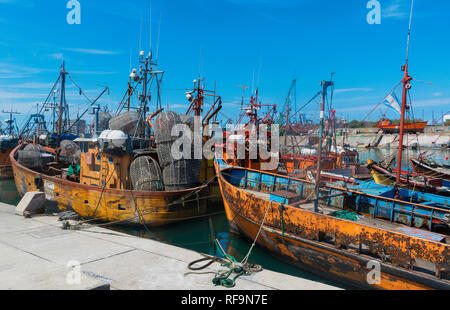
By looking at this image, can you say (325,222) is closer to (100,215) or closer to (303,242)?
(303,242)

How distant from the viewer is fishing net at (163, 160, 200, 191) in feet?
48.1

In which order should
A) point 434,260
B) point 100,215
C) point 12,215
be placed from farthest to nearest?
1. point 100,215
2. point 12,215
3. point 434,260

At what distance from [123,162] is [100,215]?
2960mm

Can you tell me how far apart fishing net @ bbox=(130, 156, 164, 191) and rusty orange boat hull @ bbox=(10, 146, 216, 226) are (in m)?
0.66

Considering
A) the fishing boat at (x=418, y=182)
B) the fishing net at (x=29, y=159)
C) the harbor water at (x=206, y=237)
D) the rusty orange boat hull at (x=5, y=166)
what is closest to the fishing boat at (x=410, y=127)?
the fishing boat at (x=418, y=182)

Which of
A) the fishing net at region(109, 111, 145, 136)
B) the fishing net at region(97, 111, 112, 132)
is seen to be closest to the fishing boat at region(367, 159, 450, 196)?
the fishing net at region(109, 111, 145, 136)

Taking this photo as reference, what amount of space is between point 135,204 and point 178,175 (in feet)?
8.19

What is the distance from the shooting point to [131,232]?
46.6ft

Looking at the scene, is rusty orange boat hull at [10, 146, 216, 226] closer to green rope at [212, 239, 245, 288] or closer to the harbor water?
the harbor water

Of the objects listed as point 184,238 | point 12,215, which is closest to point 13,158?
point 12,215

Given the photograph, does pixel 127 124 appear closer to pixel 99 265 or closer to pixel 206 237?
pixel 206 237

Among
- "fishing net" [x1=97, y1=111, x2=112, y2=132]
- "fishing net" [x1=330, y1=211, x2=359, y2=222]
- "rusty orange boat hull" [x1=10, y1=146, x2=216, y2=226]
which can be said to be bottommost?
"rusty orange boat hull" [x1=10, y1=146, x2=216, y2=226]
